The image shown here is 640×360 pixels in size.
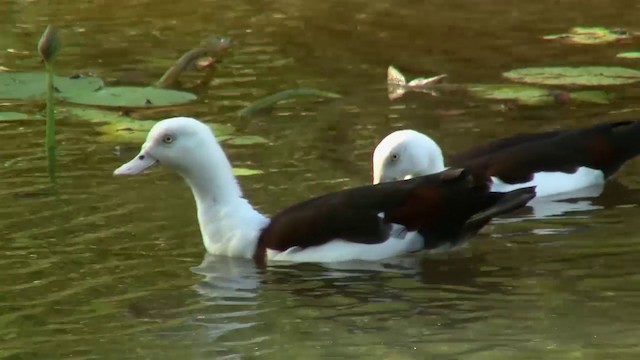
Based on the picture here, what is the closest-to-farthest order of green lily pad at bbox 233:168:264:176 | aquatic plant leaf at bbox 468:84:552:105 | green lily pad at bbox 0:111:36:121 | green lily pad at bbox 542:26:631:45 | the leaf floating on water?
green lily pad at bbox 233:168:264:176 < the leaf floating on water < green lily pad at bbox 0:111:36:121 < aquatic plant leaf at bbox 468:84:552:105 < green lily pad at bbox 542:26:631:45

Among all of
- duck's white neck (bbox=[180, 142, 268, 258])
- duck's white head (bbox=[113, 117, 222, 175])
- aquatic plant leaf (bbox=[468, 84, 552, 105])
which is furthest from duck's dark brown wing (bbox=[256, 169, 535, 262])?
aquatic plant leaf (bbox=[468, 84, 552, 105])

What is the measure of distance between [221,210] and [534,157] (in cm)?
213

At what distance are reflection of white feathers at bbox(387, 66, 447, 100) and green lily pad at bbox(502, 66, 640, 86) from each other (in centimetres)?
55

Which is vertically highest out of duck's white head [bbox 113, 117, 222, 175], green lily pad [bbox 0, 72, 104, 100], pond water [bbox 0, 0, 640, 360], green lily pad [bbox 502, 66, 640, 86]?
duck's white head [bbox 113, 117, 222, 175]

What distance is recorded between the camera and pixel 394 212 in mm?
8484

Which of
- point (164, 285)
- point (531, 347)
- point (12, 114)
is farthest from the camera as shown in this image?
point (12, 114)

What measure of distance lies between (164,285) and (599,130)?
10.7 feet

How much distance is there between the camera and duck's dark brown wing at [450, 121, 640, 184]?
32.1ft

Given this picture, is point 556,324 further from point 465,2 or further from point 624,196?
point 465,2

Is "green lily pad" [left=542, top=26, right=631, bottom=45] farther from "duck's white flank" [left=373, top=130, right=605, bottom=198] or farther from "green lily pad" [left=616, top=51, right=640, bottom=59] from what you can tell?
"duck's white flank" [left=373, top=130, right=605, bottom=198]

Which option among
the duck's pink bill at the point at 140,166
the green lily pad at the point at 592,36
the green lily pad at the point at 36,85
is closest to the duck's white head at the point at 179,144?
the duck's pink bill at the point at 140,166

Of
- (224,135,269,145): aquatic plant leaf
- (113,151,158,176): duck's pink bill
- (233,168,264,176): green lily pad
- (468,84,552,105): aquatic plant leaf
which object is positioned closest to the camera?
(113,151,158,176): duck's pink bill

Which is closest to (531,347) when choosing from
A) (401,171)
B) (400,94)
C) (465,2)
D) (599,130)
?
(401,171)

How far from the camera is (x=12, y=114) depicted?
1134cm
